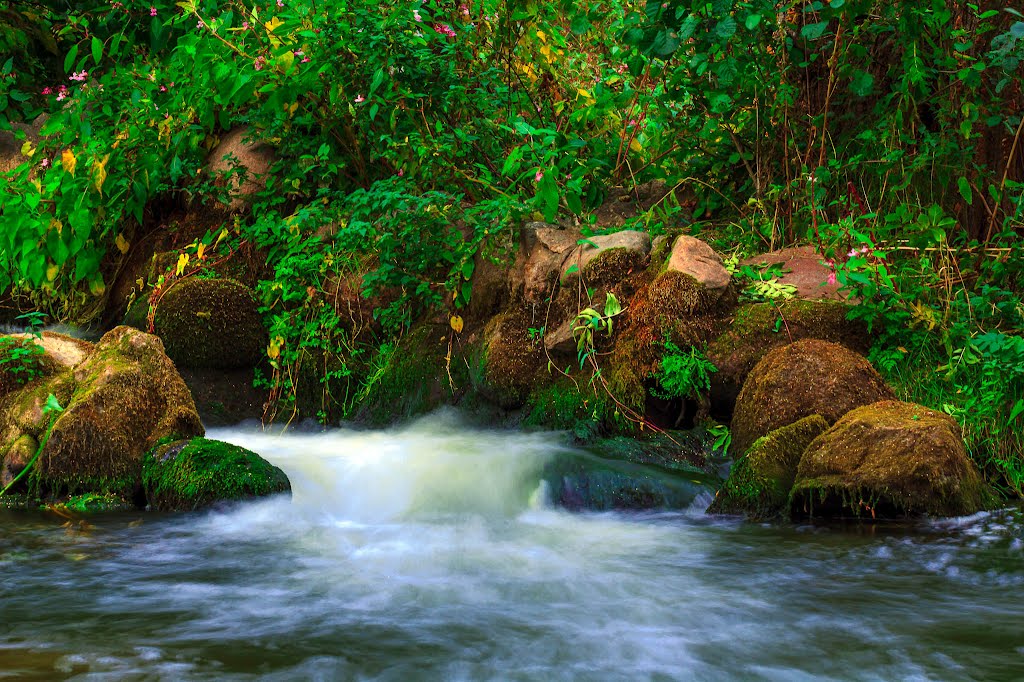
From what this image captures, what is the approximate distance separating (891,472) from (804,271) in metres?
2.11

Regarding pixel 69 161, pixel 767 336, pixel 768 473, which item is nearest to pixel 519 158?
pixel 767 336

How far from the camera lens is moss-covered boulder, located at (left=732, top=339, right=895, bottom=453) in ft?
16.2

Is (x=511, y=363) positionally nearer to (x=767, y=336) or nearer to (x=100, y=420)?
(x=767, y=336)

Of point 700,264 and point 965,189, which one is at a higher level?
point 965,189

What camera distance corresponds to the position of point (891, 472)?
14.1 feet

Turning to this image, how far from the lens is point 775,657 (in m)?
2.77

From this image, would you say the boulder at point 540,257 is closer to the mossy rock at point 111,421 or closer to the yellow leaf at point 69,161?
the mossy rock at point 111,421

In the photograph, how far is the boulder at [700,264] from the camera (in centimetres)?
590

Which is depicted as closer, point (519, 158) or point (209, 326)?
point (519, 158)

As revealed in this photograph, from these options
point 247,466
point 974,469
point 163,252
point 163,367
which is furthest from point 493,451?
point 163,252

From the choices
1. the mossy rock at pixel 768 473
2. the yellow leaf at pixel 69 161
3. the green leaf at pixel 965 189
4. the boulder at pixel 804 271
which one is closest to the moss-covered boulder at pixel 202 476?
the mossy rock at pixel 768 473

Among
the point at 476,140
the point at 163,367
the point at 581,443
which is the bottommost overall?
the point at 581,443

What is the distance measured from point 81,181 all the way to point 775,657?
682cm

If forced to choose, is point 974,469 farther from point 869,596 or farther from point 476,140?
point 476,140
